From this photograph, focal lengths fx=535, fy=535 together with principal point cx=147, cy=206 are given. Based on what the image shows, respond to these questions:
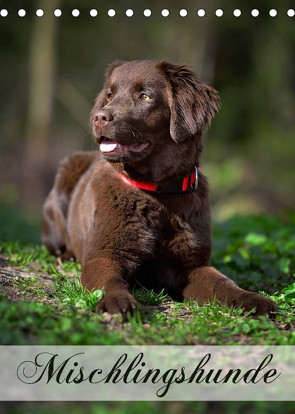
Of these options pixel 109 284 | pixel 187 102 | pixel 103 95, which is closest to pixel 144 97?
pixel 187 102

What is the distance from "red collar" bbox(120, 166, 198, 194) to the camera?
14.7 ft

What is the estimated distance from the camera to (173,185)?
452cm

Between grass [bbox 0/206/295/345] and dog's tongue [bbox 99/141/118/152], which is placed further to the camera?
dog's tongue [bbox 99/141/118/152]

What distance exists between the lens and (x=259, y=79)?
21359 mm

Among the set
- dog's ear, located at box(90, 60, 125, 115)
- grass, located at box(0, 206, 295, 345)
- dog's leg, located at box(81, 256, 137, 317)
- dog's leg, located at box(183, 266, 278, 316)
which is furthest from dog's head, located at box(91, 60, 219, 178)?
grass, located at box(0, 206, 295, 345)

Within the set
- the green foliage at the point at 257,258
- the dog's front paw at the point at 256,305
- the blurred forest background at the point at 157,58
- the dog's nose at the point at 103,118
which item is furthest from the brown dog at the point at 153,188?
the blurred forest background at the point at 157,58

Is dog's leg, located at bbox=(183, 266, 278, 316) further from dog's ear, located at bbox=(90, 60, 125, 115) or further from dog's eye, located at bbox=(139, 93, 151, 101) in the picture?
dog's ear, located at bbox=(90, 60, 125, 115)

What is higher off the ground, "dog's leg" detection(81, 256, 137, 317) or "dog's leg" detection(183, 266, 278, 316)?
"dog's leg" detection(183, 266, 278, 316)

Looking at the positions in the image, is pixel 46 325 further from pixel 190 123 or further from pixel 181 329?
pixel 190 123

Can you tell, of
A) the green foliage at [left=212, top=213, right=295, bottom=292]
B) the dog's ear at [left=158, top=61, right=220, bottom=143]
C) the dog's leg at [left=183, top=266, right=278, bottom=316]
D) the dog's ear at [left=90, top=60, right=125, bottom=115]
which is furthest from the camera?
the green foliage at [left=212, top=213, right=295, bottom=292]

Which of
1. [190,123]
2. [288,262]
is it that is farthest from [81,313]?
[288,262]

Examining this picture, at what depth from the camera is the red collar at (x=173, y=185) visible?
14.7ft

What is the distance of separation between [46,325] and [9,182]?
46.9 feet

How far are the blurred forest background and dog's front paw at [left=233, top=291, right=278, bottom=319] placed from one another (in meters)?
10.4
